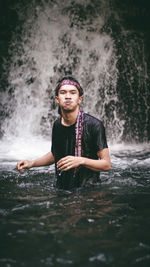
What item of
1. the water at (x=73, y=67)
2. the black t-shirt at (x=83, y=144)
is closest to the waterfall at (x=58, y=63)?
the water at (x=73, y=67)

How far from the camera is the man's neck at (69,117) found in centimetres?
345

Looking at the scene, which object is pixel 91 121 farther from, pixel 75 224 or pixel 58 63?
pixel 58 63

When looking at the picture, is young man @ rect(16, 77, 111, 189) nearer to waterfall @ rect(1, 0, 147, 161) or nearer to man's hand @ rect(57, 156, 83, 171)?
man's hand @ rect(57, 156, 83, 171)

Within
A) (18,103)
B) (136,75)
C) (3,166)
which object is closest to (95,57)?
(136,75)

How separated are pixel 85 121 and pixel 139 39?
8.84 m

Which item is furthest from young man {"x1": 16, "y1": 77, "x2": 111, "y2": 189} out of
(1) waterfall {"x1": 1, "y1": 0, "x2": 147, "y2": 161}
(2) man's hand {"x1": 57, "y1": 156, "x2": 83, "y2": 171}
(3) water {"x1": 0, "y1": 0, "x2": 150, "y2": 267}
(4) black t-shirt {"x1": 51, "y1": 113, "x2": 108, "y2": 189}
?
(1) waterfall {"x1": 1, "y1": 0, "x2": 147, "y2": 161}

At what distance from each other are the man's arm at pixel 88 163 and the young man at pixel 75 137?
0.04ft

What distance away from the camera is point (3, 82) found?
11391 millimetres

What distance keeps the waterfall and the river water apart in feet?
21.5

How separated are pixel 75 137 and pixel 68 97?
18.4 inches

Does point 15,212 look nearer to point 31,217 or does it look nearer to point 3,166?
point 31,217

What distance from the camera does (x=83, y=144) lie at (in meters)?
3.48

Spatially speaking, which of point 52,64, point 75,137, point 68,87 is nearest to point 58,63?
point 52,64

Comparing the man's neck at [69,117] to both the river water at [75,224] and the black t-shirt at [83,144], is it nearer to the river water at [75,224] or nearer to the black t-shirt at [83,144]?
the black t-shirt at [83,144]
